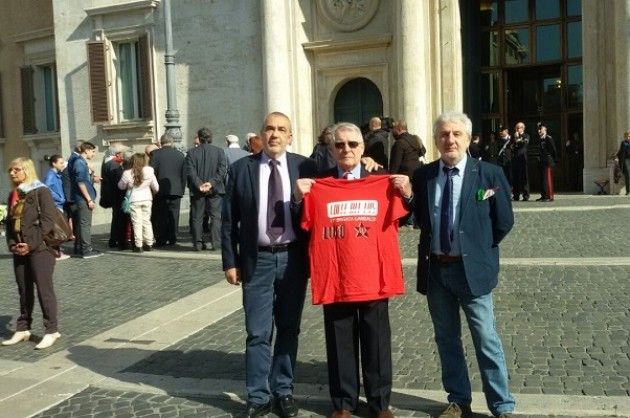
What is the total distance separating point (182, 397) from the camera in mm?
5066

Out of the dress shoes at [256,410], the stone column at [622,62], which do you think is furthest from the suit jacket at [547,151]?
the dress shoes at [256,410]

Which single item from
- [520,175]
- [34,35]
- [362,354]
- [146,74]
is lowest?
[362,354]

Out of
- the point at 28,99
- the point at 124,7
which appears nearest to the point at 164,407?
the point at 124,7

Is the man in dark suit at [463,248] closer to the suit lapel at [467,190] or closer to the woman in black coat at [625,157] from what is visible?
the suit lapel at [467,190]

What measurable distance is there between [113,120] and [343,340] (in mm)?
20224

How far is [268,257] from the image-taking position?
4.68 m

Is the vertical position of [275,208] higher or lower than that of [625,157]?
higher

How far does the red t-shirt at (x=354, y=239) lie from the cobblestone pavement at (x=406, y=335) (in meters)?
0.82

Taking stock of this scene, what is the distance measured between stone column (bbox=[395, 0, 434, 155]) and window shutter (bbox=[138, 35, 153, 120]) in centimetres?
776

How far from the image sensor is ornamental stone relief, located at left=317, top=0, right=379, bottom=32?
2036cm

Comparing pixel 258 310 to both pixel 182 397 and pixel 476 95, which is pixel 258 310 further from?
pixel 476 95

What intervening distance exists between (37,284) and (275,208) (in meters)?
2.98

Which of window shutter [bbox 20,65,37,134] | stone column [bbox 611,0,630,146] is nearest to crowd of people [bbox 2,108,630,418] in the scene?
stone column [bbox 611,0,630,146]

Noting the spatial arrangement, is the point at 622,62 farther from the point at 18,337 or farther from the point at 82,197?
the point at 18,337
